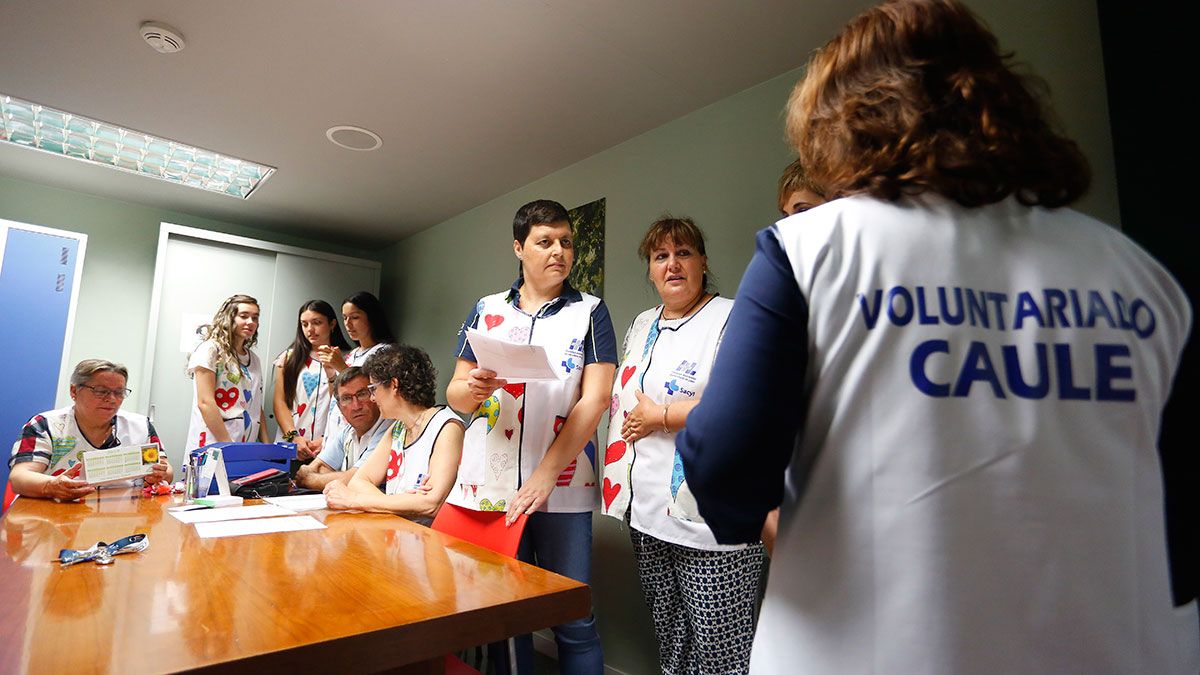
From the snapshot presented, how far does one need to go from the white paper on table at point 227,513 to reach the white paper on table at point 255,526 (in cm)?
6

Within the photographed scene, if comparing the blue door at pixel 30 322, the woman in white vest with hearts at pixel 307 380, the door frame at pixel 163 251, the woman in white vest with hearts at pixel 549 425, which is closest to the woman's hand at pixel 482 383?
the woman in white vest with hearts at pixel 549 425

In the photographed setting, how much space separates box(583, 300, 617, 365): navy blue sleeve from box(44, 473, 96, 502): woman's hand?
1690mm

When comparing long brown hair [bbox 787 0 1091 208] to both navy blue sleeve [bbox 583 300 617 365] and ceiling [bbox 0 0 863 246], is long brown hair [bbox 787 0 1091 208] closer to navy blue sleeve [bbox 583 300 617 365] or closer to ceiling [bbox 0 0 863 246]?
navy blue sleeve [bbox 583 300 617 365]

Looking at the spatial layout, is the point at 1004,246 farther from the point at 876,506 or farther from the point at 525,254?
the point at 525,254

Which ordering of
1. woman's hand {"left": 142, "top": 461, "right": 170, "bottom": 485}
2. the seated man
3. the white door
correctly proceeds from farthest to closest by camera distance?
the white door → the seated man → woman's hand {"left": 142, "top": 461, "right": 170, "bottom": 485}

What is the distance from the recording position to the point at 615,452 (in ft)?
6.36

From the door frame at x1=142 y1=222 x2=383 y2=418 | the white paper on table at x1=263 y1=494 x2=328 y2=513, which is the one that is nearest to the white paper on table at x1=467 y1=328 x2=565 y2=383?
the white paper on table at x1=263 y1=494 x2=328 y2=513

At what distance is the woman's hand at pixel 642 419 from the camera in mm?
1690

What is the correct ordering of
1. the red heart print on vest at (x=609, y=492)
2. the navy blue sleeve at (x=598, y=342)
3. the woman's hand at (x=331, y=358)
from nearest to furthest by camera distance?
the navy blue sleeve at (x=598, y=342)
the red heart print on vest at (x=609, y=492)
the woman's hand at (x=331, y=358)

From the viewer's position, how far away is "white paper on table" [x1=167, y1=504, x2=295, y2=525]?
1648 mm

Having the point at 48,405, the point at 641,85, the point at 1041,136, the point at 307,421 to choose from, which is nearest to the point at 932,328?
the point at 1041,136

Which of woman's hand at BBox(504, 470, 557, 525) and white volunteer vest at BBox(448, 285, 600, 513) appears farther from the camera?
white volunteer vest at BBox(448, 285, 600, 513)

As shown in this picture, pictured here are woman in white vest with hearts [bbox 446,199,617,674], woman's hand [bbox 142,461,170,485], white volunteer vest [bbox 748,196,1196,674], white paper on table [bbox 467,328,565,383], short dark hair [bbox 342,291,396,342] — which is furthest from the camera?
short dark hair [bbox 342,291,396,342]

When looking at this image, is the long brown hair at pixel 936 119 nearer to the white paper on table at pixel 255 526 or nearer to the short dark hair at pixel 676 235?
the short dark hair at pixel 676 235
